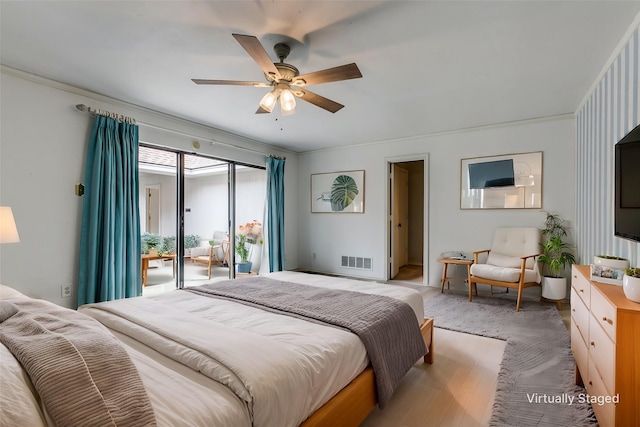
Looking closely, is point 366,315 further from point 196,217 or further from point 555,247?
point 196,217

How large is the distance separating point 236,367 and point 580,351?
7.19ft

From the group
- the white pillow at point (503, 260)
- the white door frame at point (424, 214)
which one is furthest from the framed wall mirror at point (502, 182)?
the white pillow at point (503, 260)

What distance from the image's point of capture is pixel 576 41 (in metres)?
2.26

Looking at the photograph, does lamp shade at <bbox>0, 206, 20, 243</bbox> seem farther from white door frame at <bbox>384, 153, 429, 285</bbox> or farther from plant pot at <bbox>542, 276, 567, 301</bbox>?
plant pot at <bbox>542, 276, 567, 301</bbox>

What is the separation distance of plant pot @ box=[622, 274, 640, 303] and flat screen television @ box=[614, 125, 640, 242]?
53cm

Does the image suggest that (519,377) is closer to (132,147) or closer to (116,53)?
(116,53)


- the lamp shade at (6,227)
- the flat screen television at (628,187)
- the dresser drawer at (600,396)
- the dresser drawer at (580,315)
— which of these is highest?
the flat screen television at (628,187)

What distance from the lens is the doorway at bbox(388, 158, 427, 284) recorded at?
5.41 meters

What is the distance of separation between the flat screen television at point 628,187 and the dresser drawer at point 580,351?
2.32 ft

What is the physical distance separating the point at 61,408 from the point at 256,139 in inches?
186

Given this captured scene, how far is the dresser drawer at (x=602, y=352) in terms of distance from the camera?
1.34 metres

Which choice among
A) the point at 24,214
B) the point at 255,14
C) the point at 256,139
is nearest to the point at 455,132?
the point at 256,139

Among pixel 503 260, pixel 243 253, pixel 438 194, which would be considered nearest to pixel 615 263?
pixel 503 260

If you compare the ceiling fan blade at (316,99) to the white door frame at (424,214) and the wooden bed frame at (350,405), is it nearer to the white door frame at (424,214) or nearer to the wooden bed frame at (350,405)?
the wooden bed frame at (350,405)
